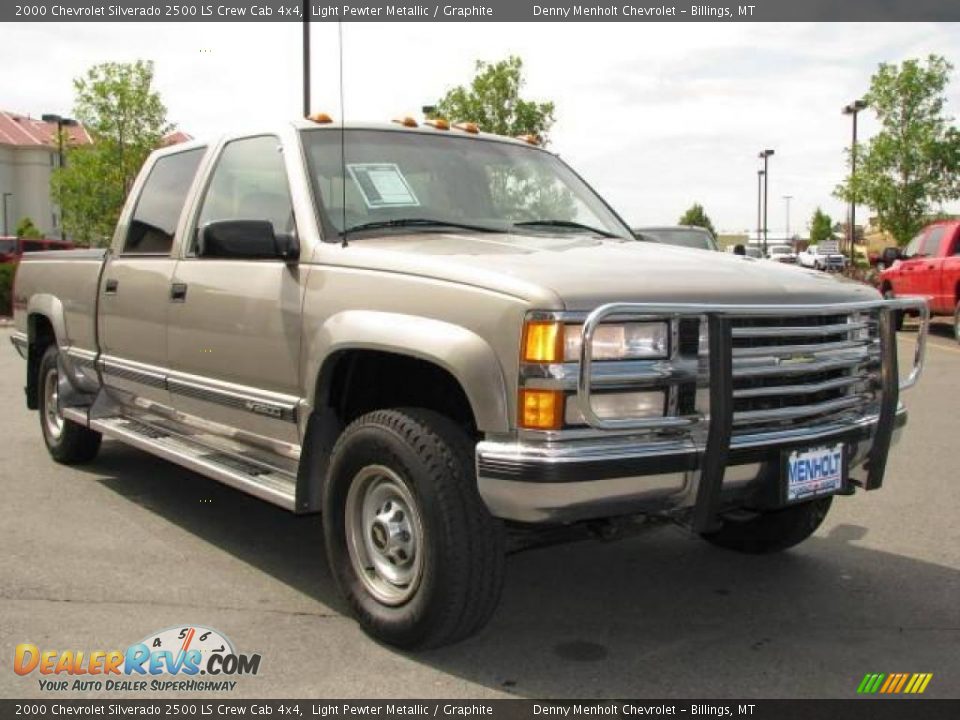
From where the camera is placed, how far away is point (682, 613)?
4.09 metres

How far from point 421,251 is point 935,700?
2.35m

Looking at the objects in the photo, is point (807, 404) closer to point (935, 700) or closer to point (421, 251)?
point (935, 700)

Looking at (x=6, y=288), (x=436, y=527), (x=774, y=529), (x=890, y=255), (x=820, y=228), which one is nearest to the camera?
(x=436, y=527)

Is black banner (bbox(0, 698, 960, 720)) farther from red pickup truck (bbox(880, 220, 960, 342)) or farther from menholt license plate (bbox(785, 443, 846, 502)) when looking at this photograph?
red pickup truck (bbox(880, 220, 960, 342))

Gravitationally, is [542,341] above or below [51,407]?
above

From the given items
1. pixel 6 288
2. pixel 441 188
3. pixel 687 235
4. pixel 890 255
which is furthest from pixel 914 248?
pixel 6 288

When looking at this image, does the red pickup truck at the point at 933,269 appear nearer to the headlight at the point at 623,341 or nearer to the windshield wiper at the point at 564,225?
the windshield wiper at the point at 564,225

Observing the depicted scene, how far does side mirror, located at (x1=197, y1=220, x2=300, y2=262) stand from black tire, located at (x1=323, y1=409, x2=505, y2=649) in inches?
34.6

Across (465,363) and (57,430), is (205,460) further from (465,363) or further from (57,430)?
(57,430)

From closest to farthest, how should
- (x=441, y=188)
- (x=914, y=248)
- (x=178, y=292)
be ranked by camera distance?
(x=441, y=188) → (x=178, y=292) → (x=914, y=248)

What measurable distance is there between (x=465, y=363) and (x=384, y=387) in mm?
862

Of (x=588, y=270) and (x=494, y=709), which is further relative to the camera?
(x=588, y=270)

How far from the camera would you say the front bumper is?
308 cm

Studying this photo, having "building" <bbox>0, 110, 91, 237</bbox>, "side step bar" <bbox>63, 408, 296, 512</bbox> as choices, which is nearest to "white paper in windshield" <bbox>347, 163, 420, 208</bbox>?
"side step bar" <bbox>63, 408, 296, 512</bbox>
